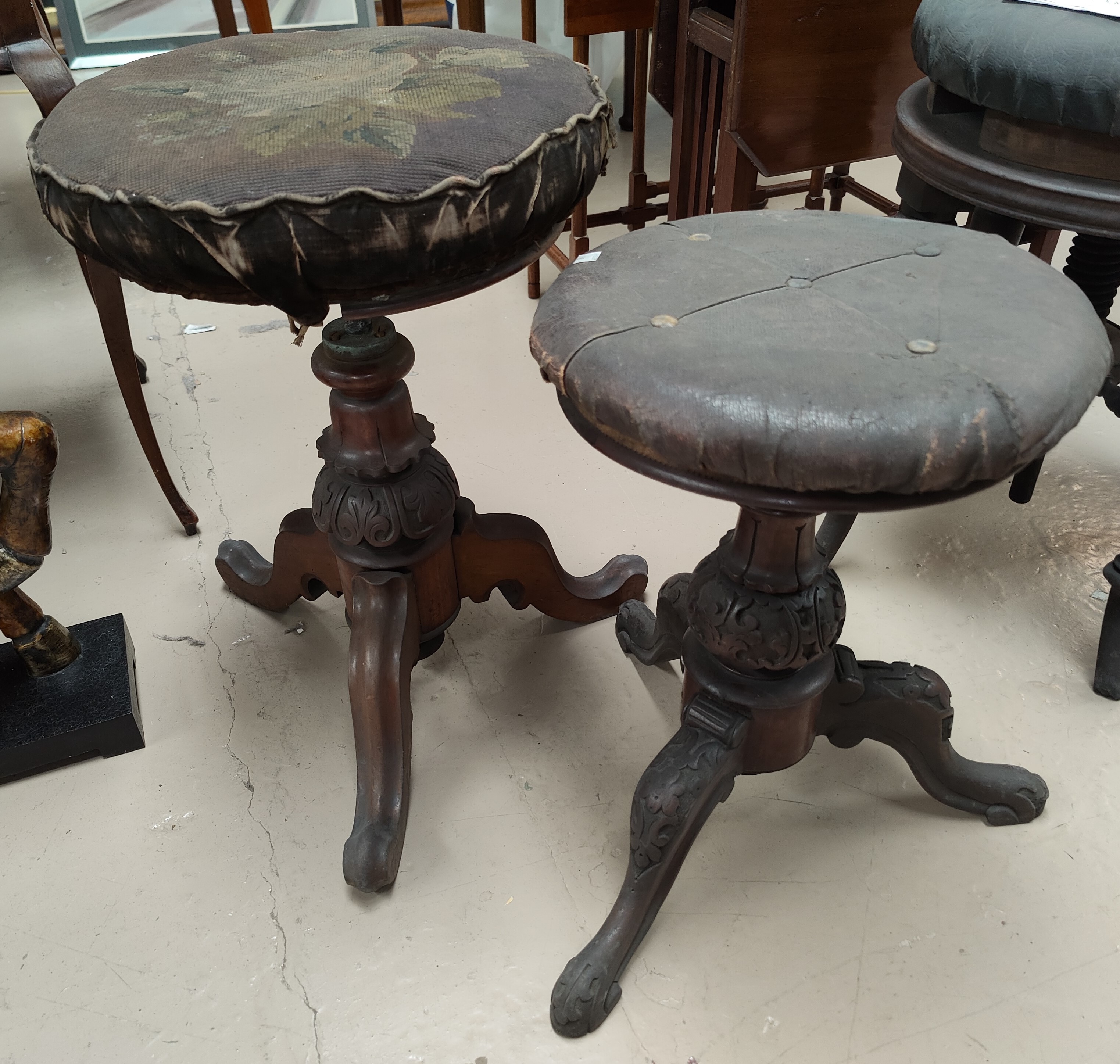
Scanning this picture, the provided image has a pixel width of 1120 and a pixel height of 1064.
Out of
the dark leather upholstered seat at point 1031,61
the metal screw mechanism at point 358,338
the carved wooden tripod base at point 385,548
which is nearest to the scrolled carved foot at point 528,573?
the carved wooden tripod base at point 385,548

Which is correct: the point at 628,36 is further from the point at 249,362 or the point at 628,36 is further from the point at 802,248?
the point at 802,248

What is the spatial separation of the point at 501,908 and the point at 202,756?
1.48 ft

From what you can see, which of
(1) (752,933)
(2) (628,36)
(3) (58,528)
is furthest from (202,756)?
(2) (628,36)

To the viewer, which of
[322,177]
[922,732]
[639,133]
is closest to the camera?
[322,177]

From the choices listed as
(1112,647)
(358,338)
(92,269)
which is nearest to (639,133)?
(92,269)

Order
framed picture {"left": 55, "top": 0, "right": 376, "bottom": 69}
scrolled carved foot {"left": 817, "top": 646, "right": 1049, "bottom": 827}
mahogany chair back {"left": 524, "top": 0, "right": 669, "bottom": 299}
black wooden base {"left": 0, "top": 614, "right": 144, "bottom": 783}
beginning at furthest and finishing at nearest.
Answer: framed picture {"left": 55, "top": 0, "right": 376, "bottom": 69} < mahogany chair back {"left": 524, "top": 0, "right": 669, "bottom": 299} < black wooden base {"left": 0, "top": 614, "right": 144, "bottom": 783} < scrolled carved foot {"left": 817, "top": 646, "right": 1049, "bottom": 827}

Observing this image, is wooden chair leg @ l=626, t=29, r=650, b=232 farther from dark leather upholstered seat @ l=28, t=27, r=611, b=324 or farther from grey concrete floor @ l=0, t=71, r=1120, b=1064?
dark leather upholstered seat @ l=28, t=27, r=611, b=324

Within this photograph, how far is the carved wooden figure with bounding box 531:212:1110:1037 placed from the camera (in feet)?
2.15

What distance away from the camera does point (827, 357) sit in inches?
27.5

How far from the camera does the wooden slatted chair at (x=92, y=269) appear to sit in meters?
1.30

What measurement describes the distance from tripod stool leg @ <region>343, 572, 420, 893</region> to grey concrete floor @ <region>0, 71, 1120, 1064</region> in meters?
0.05

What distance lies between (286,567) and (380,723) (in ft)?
1.13

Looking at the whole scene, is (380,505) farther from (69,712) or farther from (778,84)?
(778,84)

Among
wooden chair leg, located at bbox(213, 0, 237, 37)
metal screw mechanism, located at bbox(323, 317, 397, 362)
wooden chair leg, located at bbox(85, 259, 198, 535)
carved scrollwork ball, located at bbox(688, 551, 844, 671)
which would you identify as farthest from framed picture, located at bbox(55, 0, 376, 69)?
carved scrollwork ball, located at bbox(688, 551, 844, 671)
